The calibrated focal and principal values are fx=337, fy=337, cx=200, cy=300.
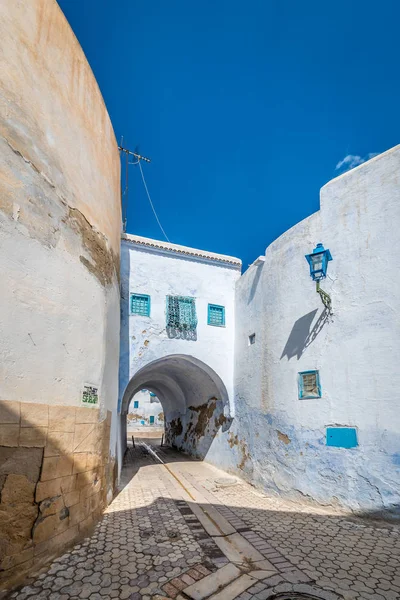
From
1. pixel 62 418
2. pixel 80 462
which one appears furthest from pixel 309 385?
pixel 62 418

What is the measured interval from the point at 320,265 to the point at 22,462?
5773 mm

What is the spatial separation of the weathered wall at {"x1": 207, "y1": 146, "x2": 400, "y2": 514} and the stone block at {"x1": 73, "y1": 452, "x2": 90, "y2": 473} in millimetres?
4168

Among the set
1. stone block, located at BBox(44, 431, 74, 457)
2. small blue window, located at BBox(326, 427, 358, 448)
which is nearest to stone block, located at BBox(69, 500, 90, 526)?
stone block, located at BBox(44, 431, 74, 457)

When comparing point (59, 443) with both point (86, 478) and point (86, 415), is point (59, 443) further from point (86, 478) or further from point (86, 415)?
point (86, 478)

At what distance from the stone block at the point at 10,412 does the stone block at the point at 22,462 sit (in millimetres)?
293

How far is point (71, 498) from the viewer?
4.52m

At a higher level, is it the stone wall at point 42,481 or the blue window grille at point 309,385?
the blue window grille at point 309,385

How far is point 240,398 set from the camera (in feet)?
31.2

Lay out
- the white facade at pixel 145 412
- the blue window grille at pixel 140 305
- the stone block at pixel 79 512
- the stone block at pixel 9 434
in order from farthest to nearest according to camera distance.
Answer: the white facade at pixel 145 412 → the blue window grille at pixel 140 305 → the stone block at pixel 79 512 → the stone block at pixel 9 434

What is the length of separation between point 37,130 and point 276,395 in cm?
672

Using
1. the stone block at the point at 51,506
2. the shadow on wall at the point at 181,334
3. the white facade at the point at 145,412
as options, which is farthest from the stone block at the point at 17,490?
the white facade at the point at 145,412

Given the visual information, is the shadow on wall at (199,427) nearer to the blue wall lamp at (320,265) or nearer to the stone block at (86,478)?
the blue wall lamp at (320,265)

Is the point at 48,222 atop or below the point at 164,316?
atop

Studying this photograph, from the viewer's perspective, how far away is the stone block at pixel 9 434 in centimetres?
357
